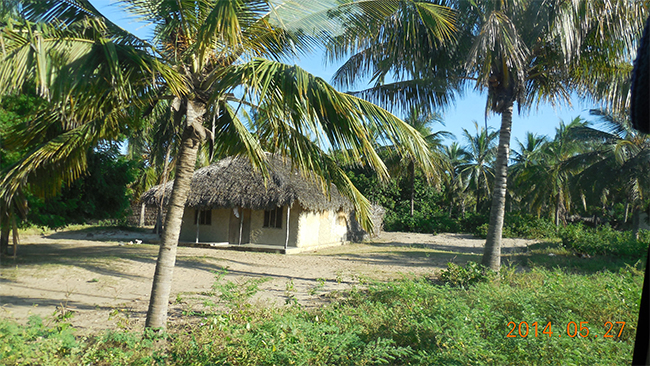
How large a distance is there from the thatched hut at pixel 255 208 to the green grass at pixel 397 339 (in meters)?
10.1

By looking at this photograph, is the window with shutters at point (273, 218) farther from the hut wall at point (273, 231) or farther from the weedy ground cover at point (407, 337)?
the weedy ground cover at point (407, 337)

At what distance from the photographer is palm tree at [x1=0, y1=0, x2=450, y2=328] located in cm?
369

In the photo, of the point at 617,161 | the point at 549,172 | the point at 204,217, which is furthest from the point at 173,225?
the point at 549,172

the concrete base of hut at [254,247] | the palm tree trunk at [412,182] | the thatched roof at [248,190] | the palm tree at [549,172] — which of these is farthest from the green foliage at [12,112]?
the palm tree trunk at [412,182]

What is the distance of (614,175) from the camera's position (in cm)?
1733

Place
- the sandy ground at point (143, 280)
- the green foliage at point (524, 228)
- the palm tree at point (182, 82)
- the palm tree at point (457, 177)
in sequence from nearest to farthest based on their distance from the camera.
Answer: the palm tree at point (182, 82)
the sandy ground at point (143, 280)
the green foliage at point (524, 228)
the palm tree at point (457, 177)

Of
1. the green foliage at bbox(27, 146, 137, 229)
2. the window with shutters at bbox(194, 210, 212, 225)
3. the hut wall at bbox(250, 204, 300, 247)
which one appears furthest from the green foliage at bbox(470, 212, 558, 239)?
the green foliage at bbox(27, 146, 137, 229)

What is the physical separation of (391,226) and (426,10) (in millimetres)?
24060

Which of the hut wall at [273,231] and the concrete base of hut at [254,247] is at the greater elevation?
the hut wall at [273,231]

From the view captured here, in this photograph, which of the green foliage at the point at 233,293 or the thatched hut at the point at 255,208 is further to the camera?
the thatched hut at the point at 255,208

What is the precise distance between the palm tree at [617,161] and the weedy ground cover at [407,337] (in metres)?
14.0

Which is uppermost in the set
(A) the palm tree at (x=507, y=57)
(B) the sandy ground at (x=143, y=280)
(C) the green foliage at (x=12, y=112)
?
(A) the palm tree at (x=507, y=57)

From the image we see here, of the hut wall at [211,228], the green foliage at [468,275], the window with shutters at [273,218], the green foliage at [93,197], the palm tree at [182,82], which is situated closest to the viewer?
the palm tree at [182,82]

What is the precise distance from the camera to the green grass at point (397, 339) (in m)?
3.16
